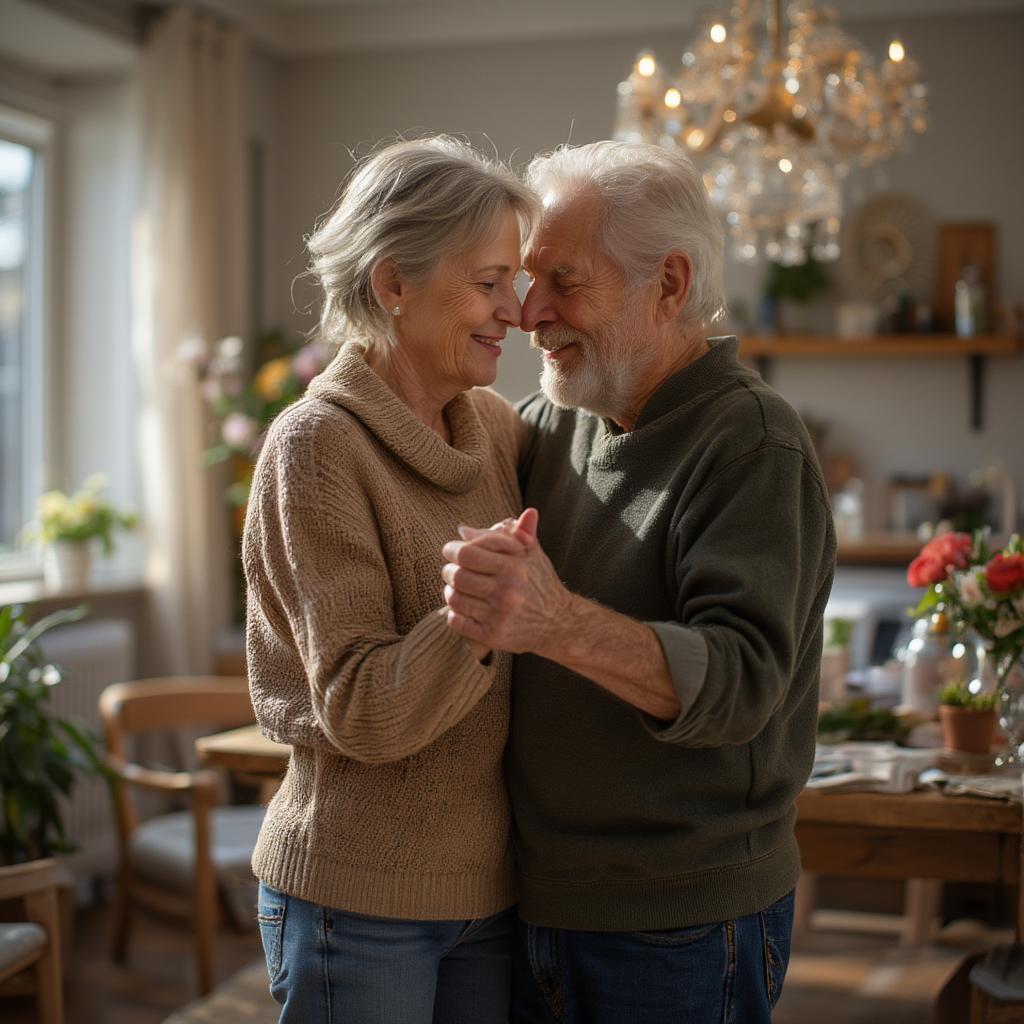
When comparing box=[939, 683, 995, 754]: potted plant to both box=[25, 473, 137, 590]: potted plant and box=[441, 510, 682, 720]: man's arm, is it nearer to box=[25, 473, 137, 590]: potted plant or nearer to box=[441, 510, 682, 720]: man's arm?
box=[441, 510, 682, 720]: man's arm

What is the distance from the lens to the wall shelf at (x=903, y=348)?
5.66 m

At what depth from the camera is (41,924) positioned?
2686 mm

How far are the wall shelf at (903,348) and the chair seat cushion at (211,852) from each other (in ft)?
10.3

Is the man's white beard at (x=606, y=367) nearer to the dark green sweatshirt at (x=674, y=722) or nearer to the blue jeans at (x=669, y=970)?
the dark green sweatshirt at (x=674, y=722)

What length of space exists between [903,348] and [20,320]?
3556 millimetres

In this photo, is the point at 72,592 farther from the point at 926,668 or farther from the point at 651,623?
the point at 651,623

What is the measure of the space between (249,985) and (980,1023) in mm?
2050

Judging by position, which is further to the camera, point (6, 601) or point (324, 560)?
point (6, 601)

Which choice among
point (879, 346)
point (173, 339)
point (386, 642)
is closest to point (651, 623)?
point (386, 642)

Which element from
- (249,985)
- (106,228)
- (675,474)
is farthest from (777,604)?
(106,228)

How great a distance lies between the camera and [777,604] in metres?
1.42

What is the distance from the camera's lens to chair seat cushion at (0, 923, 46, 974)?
8.40ft

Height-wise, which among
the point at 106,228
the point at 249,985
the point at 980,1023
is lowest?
the point at 249,985

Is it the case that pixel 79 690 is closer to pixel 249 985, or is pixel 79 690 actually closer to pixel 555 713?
pixel 249 985
